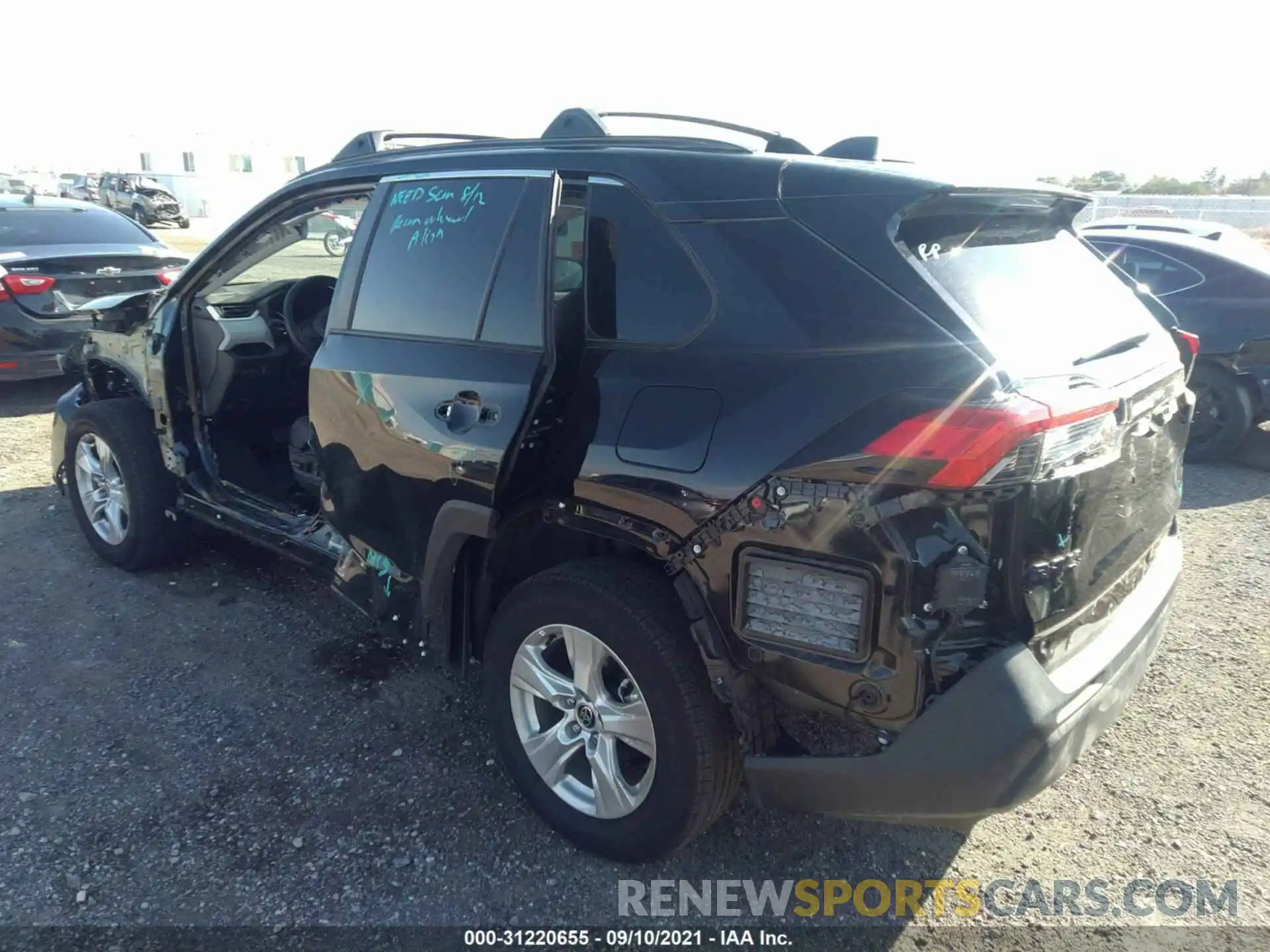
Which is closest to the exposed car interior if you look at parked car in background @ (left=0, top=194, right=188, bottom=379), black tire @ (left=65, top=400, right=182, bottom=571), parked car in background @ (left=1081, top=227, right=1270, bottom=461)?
black tire @ (left=65, top=400, right=182, bottom=571)

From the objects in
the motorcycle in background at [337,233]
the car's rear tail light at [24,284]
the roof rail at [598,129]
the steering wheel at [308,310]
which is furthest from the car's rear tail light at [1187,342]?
the car's rear tail light at [24,284]

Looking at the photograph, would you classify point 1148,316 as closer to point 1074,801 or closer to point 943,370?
point 943,370

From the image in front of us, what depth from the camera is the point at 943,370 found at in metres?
2.01

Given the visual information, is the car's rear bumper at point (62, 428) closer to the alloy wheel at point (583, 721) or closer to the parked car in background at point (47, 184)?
the alloy wheel at point (583, 721)

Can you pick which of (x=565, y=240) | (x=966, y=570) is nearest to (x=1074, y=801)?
(x=966, y=570)

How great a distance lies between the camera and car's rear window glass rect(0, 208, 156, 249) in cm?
750

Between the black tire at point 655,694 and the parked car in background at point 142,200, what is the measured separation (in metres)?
32.1

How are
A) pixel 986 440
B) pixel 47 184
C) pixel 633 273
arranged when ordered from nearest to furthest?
pixel 986 440 → pixel 633 273 → pixel 47 184

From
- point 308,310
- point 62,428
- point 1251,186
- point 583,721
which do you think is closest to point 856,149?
point 583,721

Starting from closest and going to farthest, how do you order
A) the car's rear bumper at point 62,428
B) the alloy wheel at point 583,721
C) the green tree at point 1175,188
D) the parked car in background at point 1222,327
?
→ the alloy wheel at point 583,721 → the car's rear bumper at point 62,428 → the parked car in background at point 1222,327 → the green tree at point 1175,188

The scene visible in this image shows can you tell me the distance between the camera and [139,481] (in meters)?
4.29

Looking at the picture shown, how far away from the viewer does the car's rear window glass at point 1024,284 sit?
2174mm

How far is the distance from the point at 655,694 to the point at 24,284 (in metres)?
7.11

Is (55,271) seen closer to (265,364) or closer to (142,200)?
(265,364)
